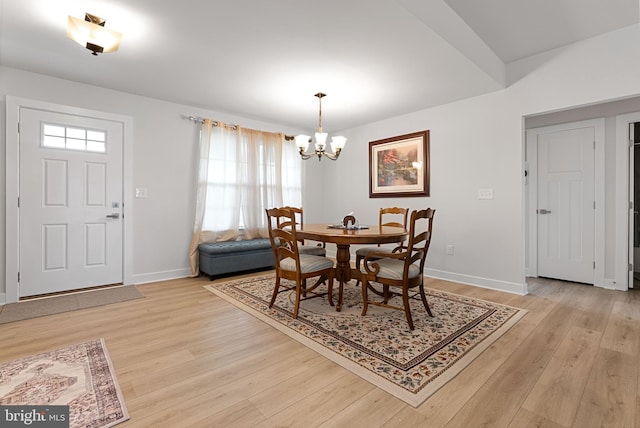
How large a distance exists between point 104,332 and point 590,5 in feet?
15.6

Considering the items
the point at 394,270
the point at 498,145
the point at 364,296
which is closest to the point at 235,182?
the point at 364,296

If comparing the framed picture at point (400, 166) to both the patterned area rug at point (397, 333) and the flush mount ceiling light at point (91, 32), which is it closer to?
the patterned area rug at point (397, 333)

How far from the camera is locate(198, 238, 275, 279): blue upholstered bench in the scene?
395 cm

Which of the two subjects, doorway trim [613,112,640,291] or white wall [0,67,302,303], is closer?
→ doorway trim [613,112,640,291]

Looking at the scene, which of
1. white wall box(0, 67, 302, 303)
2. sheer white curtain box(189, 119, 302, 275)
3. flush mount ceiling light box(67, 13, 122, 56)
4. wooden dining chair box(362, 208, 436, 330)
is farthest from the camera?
sheer white curtain box(189, 119, 302, 275)

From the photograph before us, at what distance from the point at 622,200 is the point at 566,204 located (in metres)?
0.53

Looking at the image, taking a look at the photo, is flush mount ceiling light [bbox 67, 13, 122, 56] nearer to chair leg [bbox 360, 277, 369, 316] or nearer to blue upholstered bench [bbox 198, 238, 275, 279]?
blue upholstered bench [bbox 198, 238, 275, 279]

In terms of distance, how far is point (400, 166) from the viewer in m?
4.61

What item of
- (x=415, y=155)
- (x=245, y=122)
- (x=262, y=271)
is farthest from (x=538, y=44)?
(x=262, y=271)

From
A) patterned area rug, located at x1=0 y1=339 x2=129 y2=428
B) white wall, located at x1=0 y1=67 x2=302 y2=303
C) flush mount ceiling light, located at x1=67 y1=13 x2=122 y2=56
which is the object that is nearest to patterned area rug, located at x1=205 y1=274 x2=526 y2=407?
patterned area rug, located at x1=0 y1=339 x2=129 y2=428

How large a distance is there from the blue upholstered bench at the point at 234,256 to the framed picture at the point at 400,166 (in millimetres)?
2048

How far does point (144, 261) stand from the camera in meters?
3.90

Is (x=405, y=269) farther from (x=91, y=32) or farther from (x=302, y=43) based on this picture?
(x=91, y=32)

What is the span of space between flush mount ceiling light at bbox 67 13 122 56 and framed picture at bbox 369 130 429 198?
3661mm
